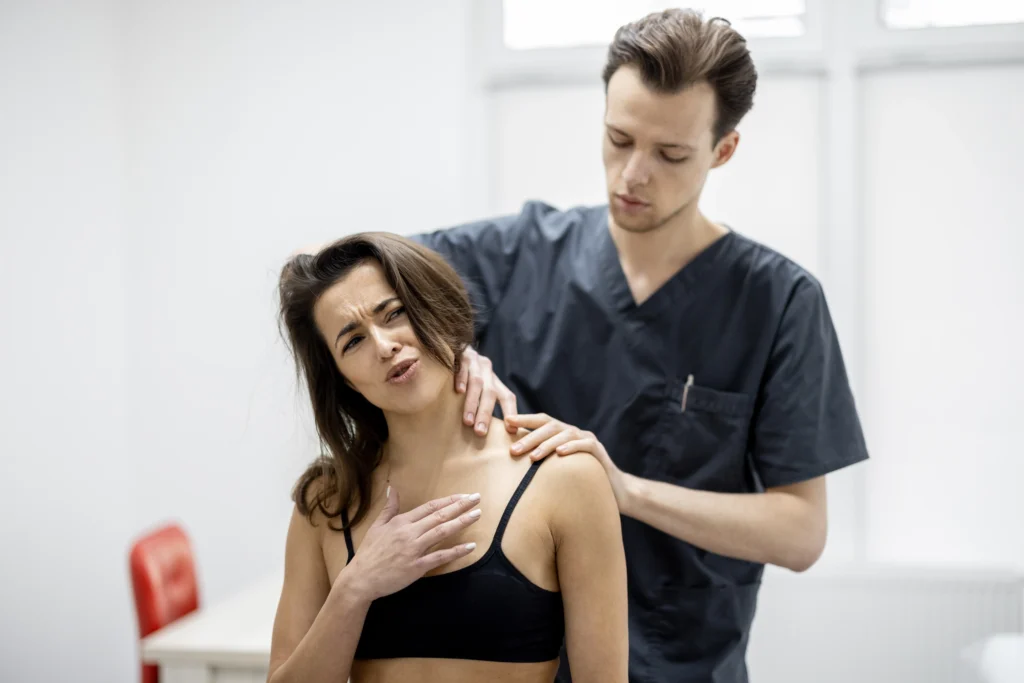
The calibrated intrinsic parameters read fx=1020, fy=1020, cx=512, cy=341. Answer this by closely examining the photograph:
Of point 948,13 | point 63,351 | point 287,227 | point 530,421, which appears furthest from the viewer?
point 287,227

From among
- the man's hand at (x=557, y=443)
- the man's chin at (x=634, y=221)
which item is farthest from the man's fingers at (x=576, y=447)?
the man's chin at (x=634, y=221)

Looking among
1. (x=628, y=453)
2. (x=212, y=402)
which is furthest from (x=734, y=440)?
(x=212, y=402)

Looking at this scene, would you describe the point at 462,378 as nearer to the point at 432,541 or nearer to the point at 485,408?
the point at 485,408

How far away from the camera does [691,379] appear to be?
1.63 metres

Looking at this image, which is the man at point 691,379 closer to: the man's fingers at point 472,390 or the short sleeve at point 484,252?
the short sleeve at point 484,252

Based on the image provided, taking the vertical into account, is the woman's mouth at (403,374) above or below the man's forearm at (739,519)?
above

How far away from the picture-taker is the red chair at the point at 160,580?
8.16ft

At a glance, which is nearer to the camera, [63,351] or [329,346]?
[329,346]

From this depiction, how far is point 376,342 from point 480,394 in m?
0.19

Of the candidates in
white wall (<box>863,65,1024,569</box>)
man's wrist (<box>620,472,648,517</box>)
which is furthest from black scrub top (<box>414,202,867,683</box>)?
white wall (<box>863,65,1024,569</box>)

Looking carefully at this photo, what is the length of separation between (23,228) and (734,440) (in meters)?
2.20

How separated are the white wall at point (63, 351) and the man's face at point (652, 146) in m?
2.01

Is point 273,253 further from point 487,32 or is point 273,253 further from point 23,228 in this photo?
point 487,32

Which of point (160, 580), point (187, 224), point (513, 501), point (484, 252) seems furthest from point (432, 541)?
point (187, 224)
